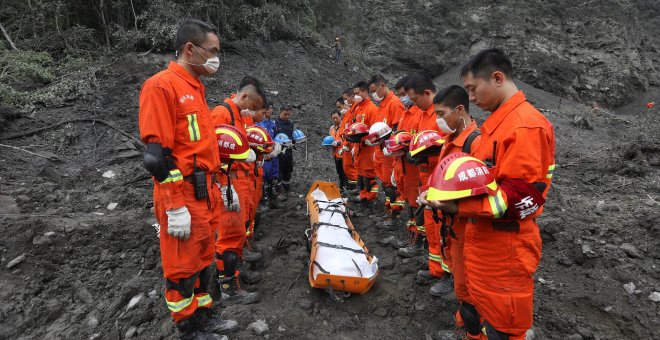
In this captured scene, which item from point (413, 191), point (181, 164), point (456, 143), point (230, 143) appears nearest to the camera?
point (181, 164)

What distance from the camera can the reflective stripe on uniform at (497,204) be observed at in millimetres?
1782

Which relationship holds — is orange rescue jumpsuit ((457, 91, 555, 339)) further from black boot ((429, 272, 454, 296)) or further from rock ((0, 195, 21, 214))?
rock ((0, 195, 21, 214))

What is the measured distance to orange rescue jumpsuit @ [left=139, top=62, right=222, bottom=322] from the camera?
2309 millimetres

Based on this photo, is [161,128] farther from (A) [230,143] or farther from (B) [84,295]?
(B) [84,295]

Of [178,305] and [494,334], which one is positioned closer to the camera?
[494,334]

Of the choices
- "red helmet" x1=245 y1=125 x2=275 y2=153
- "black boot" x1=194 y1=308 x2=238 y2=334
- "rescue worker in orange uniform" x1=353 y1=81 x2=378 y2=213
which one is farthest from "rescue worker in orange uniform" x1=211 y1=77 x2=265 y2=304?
"rescue worker in orange uniform" x1=353 y1=81 x2=378 y2=213

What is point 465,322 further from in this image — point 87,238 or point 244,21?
point 244,21

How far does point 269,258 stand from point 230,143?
6.58ft

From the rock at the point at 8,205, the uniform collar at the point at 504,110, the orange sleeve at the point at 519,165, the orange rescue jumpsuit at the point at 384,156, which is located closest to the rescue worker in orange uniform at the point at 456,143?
the uniform collar at the point at 504,110

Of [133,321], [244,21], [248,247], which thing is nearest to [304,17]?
[244,21]

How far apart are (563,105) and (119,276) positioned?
23.5 metres

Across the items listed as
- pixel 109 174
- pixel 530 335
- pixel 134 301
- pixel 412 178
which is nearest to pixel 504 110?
pixel 530 335

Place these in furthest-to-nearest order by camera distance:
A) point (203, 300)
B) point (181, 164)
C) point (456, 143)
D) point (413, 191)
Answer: point (413, 191) < point (456, 143) < point (203, 300) < point (181, 164)

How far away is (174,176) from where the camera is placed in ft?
7.53
